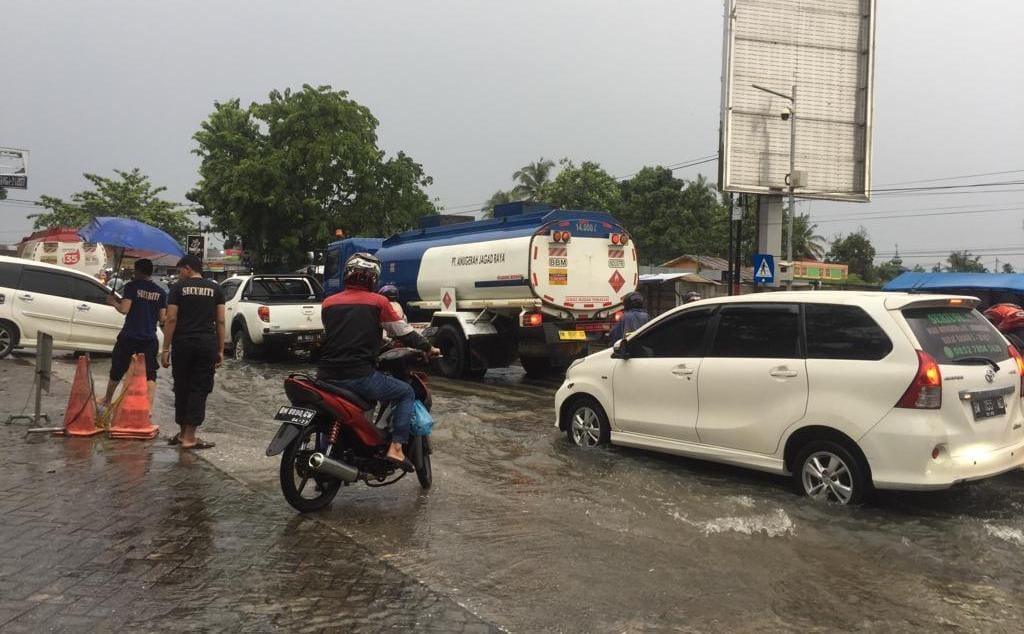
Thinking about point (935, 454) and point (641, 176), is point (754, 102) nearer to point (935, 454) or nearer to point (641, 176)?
point (935, 454)

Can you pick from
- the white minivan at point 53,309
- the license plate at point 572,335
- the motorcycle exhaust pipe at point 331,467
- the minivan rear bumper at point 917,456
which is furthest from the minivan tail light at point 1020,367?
the white minivan at point 53,309

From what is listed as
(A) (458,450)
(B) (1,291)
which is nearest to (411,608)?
(A) (458,450)

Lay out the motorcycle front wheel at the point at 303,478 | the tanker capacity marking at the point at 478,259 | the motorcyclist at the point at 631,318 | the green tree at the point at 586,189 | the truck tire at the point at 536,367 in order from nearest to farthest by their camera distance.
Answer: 1. the motorcycle front wheel at the point at 303,478
2. the motorcyclist at the point at 631,318
3. the tanker capacity marking at the point at 478,259
4. the truck tire at the point at 536,367
5. the green tree at the point at 586,189

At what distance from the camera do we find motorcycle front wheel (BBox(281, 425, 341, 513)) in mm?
5242

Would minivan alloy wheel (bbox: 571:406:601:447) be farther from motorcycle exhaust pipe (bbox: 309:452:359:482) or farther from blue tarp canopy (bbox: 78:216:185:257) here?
blue tarp canopy (bbox: 78:216:185:257)

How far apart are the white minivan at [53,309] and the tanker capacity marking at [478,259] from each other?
20.1ft

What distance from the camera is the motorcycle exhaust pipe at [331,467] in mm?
5207

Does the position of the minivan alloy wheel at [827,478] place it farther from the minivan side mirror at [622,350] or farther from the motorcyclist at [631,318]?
the motorcyclist at [631,318]

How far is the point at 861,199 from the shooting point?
956 inches

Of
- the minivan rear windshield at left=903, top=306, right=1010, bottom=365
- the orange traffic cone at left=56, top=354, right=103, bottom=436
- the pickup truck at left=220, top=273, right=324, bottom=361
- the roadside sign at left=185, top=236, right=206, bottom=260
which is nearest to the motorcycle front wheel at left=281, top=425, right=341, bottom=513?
the orange traffic cone at left=56, top=354, right=103, bottom=436

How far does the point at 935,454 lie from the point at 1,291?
14.5 meters

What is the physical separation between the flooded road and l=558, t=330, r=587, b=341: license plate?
4968mm

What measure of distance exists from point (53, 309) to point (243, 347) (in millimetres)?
3347

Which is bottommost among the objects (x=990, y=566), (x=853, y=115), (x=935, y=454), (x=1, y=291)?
(x=990, y=566)
